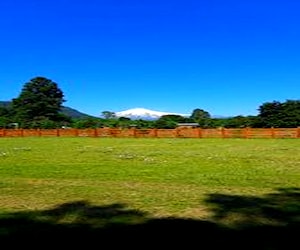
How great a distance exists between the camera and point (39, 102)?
116 metres

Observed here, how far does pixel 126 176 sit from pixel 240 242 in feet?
27.3

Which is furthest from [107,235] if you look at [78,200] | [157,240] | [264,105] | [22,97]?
[22,97]

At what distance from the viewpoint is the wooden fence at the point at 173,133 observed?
165ft

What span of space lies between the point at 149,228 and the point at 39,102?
361ft

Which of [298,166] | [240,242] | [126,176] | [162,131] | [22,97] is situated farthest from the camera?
[22,97]

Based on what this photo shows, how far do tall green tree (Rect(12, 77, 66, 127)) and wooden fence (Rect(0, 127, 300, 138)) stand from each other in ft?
169

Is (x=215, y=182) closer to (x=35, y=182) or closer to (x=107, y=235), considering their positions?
(x=35, y=182)

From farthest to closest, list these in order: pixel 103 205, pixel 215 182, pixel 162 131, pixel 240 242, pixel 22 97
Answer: pixel 22 97
pixel 162 131
pixel 215 182
pixel 103 205
pixel 240 242

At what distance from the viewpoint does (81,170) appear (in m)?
17.7

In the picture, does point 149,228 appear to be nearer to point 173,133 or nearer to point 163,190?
point 163,190

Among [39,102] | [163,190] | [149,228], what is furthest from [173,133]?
[39,102]

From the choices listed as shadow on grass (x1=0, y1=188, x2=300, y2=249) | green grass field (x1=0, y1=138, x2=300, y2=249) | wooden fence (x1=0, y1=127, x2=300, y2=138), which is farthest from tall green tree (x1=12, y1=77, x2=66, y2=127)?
shadow on grass (x1=0, y1=188, x2=300, y2=249)

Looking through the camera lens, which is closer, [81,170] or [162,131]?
[81,170]

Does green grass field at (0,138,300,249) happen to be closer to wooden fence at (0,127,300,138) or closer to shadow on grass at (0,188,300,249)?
shadow on grass at (0,188,300,249)
